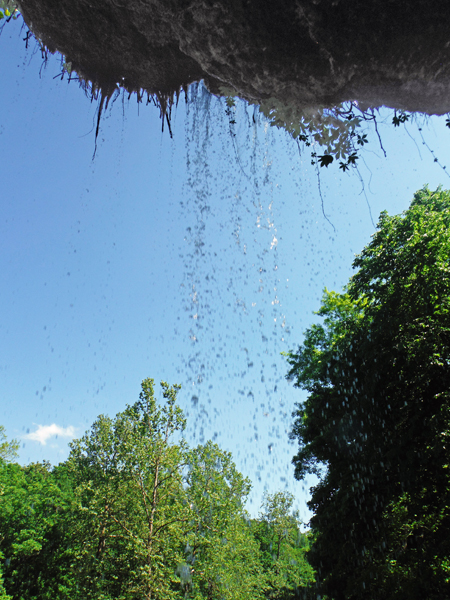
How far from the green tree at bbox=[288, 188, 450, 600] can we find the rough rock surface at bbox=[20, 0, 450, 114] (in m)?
6.92

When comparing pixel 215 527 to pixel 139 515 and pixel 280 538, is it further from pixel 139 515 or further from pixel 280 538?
pixel 280 538

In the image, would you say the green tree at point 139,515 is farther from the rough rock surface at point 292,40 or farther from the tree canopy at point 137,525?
the rough rock surface at point 292,40

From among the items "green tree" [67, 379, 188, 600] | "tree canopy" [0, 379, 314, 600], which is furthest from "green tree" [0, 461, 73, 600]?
"green tree" [67, 379, 188, 600]

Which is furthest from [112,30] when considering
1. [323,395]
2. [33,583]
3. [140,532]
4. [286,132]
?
[33,583]

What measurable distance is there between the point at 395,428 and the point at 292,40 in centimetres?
945

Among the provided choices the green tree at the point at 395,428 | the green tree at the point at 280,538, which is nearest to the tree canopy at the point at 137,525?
the green tree at the point at 395,428

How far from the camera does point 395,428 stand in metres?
9.61

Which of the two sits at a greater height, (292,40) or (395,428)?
(292,40)

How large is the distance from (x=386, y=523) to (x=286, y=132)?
11.2m

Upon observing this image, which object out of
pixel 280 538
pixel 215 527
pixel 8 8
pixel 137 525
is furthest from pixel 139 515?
pixel 280 538

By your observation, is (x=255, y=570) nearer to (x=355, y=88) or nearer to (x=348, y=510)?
(x=348, y=510)

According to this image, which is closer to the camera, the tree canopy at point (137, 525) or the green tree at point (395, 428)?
the green tree at point (395, 428)

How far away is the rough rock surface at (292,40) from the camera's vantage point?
3357 mm

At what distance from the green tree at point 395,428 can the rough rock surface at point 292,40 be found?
6.92 meters
